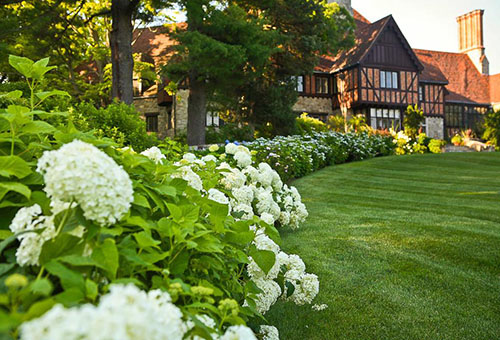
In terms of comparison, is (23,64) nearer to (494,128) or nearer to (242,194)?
(242,194)

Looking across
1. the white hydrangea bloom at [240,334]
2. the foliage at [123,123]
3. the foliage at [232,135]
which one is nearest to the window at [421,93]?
the foliage at [232,135]

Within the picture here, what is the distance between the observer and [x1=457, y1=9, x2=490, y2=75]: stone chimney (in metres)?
41.5

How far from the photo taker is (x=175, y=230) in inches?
58.4

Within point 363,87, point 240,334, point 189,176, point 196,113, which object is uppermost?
point 363,87

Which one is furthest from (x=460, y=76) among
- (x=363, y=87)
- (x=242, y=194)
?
(x=242, y=194)

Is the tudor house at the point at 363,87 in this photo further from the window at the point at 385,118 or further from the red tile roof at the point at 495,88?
the red tile roof at the point at 495,88

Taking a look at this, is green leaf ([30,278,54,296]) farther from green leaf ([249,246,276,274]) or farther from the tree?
the tree

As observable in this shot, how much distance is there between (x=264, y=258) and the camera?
2.05 m

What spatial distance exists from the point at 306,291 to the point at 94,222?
1.92 meters

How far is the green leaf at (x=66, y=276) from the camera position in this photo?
106cm

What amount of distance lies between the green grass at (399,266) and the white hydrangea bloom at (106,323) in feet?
7.45

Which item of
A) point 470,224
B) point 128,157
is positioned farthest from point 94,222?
point 470,224

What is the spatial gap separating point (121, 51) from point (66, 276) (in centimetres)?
1202

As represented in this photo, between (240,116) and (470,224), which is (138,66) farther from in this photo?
(470,224)
